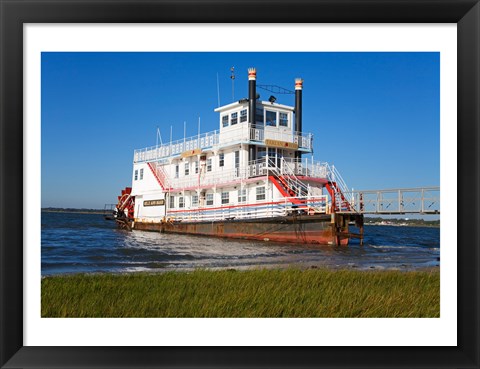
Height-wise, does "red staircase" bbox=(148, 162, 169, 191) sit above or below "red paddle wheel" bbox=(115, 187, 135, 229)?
above

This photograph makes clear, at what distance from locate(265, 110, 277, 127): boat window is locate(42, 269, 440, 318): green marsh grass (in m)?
15.8

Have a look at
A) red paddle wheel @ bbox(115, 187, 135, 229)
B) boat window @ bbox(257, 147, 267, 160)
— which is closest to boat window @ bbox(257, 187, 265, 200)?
boat window @ bbox(257, 147, 267, 160)

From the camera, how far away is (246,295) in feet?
26.7

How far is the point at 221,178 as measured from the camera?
25.0m

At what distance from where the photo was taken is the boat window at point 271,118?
25288mm

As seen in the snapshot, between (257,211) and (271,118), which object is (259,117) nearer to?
(271,118)

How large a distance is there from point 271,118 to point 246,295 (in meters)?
18.1

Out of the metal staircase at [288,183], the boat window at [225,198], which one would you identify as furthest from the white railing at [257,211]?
the boat window at [225,198]

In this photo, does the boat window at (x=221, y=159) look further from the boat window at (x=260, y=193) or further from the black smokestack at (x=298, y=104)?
the black smokestack at (x=298, y=104)

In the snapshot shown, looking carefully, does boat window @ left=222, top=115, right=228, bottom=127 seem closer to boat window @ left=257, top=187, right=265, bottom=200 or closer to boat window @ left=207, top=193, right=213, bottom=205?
boat window @ left=207, top=193, right=213, bottom=205

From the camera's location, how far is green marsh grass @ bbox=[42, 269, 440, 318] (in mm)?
7289
